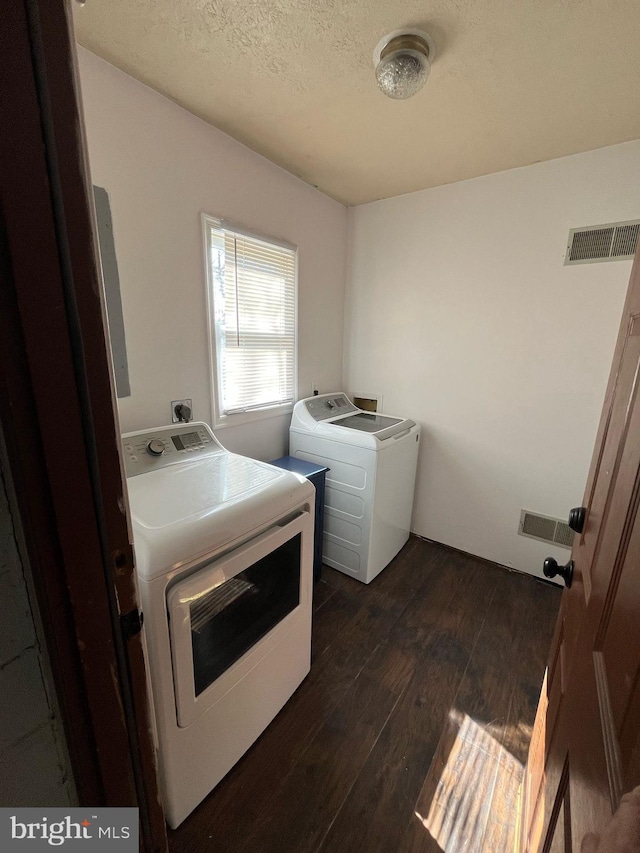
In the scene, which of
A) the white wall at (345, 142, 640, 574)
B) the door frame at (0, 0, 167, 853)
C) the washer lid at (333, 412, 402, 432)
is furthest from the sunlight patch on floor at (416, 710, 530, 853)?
the washer lid at (333, 412, 402, 432)

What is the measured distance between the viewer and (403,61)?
1177 mm

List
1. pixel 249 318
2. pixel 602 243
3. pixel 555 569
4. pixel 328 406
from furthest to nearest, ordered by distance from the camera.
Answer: pixel 328 406 → pixel 249 318 → pixel 602 243 → pixel 555 569

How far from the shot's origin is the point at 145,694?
0.65m

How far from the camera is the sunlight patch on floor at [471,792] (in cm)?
106

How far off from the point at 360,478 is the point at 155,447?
3.66 ft

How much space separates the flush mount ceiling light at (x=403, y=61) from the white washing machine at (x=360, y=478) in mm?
1486

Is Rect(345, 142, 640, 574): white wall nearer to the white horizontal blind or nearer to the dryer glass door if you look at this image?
the white horizontal blind

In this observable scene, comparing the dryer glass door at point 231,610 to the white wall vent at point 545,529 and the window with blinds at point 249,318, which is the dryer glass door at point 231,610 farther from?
the white wall vent at point 545,529

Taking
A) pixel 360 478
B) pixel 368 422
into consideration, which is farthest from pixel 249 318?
pixel 360 478

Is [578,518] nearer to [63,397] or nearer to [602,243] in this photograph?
[63,397]

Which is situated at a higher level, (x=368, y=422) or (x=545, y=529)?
(x=368, y=422)

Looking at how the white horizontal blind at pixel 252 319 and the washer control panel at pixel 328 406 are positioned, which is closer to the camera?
the white horizontal blind at pixel 252 319

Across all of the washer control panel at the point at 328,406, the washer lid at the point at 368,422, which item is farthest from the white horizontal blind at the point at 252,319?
the washer lid at the point at 368,422

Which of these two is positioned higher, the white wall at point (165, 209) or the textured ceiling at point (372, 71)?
the textured ceiling at point (372, 71)
